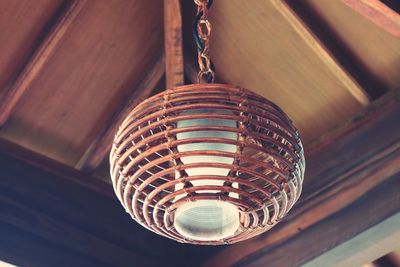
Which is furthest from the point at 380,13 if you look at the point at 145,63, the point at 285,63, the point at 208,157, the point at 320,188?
the point at 145,63

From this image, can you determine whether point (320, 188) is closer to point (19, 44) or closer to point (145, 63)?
point (145, 63)

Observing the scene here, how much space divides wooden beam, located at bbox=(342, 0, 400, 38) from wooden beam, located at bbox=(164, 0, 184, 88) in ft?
2.23

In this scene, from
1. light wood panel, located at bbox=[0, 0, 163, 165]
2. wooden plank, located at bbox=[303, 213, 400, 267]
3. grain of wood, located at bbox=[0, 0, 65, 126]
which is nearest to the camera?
wooden plank, located at bbox=[303, 213, 400, 267]

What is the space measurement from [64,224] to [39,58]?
0.61 meters

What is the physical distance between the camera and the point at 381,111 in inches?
94.2

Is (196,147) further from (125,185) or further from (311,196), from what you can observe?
(311,196)

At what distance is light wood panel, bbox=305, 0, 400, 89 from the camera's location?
2369mm

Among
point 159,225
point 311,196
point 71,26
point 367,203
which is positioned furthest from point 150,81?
point 159,225

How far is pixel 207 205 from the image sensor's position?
1513mm

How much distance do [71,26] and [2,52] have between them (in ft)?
0.88

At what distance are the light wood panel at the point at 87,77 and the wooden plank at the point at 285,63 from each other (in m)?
0.22

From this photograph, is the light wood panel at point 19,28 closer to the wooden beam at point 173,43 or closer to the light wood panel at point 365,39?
the wooden beam at point 173,43

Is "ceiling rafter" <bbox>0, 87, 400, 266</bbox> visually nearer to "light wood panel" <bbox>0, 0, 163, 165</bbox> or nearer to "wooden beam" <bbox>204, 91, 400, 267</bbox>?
"wooden beam" <bbox>204, 91, 400, 267</bbox>

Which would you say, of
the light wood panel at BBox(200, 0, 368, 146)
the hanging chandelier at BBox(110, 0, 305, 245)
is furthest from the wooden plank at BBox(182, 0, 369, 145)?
the hanging chandelier at BBox(110, 0, 305, 245)
